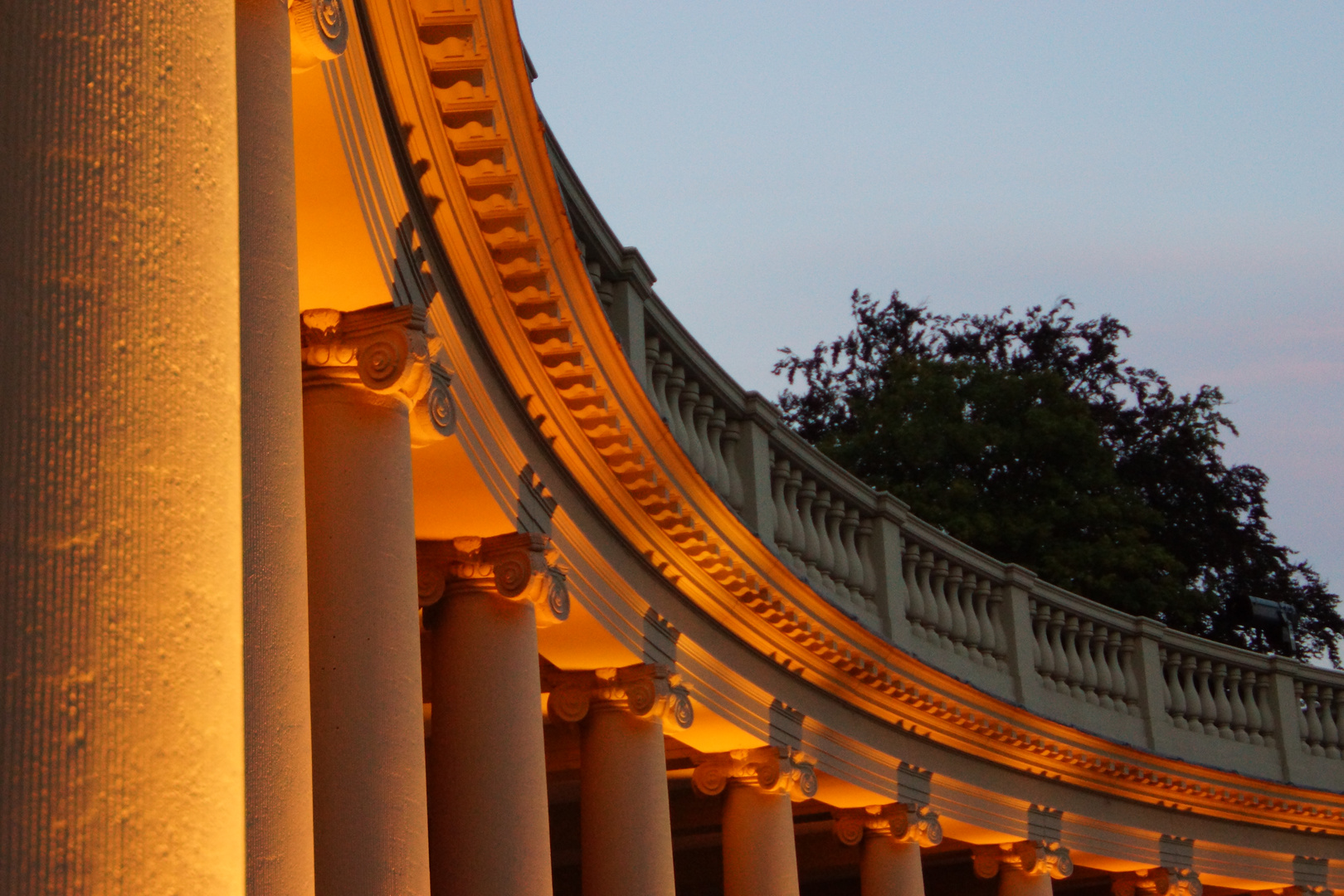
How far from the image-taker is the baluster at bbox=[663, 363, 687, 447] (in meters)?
28.1

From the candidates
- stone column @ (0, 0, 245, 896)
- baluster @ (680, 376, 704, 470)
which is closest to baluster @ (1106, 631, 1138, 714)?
baluster @ (680, 376, 704, 470)

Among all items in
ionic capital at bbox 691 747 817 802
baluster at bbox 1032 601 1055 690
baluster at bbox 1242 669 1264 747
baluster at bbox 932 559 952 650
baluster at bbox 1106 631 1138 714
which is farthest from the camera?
baluster at bbox 1242 669 1264 747

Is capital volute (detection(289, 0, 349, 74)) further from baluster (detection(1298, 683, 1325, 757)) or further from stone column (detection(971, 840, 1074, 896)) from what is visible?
baluster (detection(1298, 683, 1325, 757))

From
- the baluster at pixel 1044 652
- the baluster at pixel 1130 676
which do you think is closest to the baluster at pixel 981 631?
the baluster at pixel 1044 652

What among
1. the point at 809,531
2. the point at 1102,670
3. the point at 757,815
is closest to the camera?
the point at 757,815

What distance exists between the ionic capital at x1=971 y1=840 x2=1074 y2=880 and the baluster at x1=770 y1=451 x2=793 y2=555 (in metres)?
10.5

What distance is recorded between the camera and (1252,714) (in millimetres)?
44406

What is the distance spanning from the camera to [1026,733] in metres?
37.2

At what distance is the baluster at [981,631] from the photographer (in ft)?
124

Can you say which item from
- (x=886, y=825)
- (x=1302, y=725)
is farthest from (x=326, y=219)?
(x=1302, y=725)

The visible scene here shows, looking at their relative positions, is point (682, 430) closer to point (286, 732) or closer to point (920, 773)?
point (920, 773)

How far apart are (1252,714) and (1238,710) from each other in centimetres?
50

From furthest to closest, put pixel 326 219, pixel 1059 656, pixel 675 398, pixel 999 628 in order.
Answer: pixel 1059 656, pixel 999 628, pixel 675 398, pixel 326 219

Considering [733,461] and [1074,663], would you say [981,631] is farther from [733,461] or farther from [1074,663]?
[733,461]
